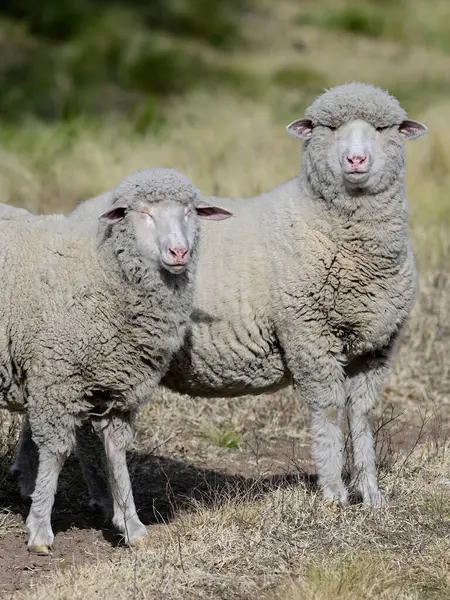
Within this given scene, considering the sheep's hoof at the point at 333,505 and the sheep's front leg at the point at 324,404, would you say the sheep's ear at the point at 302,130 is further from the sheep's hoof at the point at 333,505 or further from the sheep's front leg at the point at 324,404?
the sheep's hoof at the point at 333,505

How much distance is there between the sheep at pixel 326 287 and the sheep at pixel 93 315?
44cm

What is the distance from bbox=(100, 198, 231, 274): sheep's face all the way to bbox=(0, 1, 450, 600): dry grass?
1.16 metres

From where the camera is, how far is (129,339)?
4770 mm

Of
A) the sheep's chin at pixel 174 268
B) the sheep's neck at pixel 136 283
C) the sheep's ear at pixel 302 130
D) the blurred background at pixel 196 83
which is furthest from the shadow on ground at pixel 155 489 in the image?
the blurred background at pixel 196 83

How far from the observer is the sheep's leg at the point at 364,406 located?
17.5 feet

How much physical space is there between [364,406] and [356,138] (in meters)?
1.27

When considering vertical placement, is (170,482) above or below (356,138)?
below

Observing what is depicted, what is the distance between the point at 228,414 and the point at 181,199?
2490 mm

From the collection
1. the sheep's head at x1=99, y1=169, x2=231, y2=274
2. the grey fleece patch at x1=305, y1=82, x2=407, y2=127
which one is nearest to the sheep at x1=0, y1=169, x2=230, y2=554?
the sheep's head at x1=99, y1=169, x2=231, y2=274

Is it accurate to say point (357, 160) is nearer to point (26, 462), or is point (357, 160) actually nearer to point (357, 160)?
point (357, 160)

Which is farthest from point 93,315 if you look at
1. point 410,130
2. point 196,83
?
point 196,83

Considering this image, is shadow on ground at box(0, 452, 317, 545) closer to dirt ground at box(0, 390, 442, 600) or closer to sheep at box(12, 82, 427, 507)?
dirt ground at box(0, 390, 442, 600)

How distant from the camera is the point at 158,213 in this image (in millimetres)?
4613

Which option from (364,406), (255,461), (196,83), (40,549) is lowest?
(40,549)
